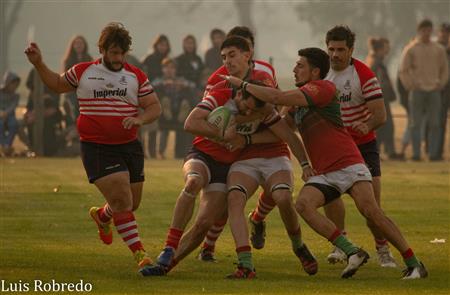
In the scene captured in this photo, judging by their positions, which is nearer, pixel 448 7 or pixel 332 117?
pixel 332 117

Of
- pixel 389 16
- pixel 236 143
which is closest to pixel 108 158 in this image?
pixel 236 143

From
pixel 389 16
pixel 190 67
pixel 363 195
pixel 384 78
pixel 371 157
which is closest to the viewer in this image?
pixel 363 195

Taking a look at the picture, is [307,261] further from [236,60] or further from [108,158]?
[108,158]

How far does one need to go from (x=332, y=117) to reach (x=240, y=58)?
36.0 inches

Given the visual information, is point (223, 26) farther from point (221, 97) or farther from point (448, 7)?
point (221, 97)

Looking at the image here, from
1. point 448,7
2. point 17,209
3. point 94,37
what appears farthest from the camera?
point 94,37

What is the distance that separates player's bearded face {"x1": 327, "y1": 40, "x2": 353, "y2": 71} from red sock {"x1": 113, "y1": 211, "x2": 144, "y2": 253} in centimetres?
221

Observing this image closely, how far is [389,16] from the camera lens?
86000 mm

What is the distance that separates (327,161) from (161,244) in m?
3.27

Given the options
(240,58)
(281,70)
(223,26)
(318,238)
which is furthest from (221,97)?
(223,26)

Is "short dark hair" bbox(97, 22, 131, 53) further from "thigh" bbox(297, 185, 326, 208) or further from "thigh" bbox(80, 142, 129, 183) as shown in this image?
"thigh" bbox(297, 185, 326, 208)

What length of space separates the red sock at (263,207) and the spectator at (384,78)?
1710 centimetres

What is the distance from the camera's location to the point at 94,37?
11044 centimetres

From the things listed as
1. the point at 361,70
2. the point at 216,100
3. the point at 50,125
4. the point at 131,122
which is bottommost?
the point at 50,125
